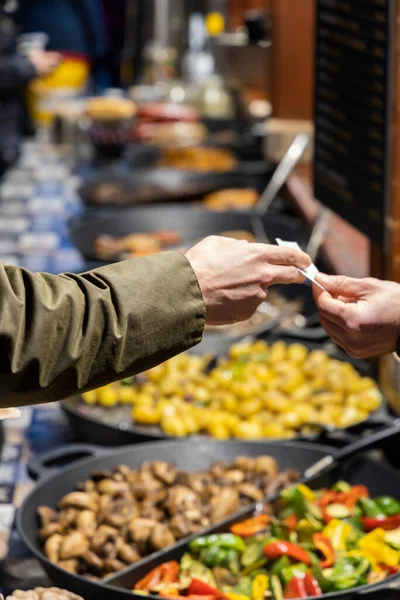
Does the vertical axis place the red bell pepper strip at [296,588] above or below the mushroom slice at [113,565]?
above

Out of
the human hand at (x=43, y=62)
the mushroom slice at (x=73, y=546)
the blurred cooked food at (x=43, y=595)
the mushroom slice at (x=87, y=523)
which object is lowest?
the human hand at (x=43, y=62)

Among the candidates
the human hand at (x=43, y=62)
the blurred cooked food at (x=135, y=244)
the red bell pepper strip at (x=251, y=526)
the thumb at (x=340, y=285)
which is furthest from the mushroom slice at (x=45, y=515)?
the human hand at (x=43, y=62)

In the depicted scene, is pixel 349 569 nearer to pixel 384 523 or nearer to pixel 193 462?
pixel 384 523

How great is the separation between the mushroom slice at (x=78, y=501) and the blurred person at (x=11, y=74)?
4.13 m

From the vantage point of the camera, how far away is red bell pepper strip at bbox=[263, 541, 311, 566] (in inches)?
69.2

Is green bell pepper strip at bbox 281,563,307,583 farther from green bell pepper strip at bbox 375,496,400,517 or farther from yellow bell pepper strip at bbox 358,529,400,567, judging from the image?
green bell pepper strip at bbox 375,496,400,517

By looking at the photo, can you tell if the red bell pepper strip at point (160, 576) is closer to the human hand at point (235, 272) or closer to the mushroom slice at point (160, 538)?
the mushroom slice at point (160, 538)

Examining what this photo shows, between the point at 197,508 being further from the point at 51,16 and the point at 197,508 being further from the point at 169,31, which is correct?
the point at 169,31

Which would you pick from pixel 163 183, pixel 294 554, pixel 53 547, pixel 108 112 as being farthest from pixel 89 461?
pixel 108 112

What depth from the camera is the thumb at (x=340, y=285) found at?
173 centimetres

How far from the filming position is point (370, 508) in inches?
76.4

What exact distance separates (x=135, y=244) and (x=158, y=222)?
14.2 inches

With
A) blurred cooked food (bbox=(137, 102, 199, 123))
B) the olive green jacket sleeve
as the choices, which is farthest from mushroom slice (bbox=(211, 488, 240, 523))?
blurred cooked food (bbox=(137, 102, 199, 123))

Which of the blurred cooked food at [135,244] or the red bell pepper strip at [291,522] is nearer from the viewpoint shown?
the red bell pepper strip at [291,522]
